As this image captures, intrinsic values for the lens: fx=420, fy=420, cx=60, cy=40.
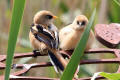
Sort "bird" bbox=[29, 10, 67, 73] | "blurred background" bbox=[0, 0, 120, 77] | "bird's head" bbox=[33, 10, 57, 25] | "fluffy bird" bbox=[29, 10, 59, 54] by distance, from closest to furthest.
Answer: "bird" bbox=[29, 10, 67, 73]
"fluffy bird" bbox=[29, 10, 59, 54]
"bird's head" bbox=[33, 10, 57, 25]
"blurred background" bbox=[0, 0, 120, 77]

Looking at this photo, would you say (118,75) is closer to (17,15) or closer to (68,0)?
(17,15)

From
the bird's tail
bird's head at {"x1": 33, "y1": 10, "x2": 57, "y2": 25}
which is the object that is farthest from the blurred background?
the bird's tail

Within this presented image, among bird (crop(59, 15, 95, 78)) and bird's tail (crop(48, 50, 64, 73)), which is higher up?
bird (crop(59, 15, 95, 78))

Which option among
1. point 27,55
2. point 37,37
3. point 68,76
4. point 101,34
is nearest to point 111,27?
point 101,34

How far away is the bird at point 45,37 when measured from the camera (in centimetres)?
198

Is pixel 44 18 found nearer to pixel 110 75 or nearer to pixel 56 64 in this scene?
pixel 56 64

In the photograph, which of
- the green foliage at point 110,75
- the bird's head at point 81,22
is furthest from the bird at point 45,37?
the green foliage at point 110,75

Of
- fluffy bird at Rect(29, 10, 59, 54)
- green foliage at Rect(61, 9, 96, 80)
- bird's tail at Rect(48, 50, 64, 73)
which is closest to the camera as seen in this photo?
green foliage at Rect(61, 9, 96, 80)

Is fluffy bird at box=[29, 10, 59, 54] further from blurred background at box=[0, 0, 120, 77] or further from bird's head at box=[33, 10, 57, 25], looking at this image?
blurred background at box=[0, 0, 120, 77]

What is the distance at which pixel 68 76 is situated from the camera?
1.22m

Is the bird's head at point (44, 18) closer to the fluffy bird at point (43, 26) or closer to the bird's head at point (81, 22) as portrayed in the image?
the fluffy bird at point (43, 26)

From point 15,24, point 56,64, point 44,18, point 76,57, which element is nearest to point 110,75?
point 76,57

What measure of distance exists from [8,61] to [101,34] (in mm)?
992

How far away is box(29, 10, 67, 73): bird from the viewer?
1.98 metres
